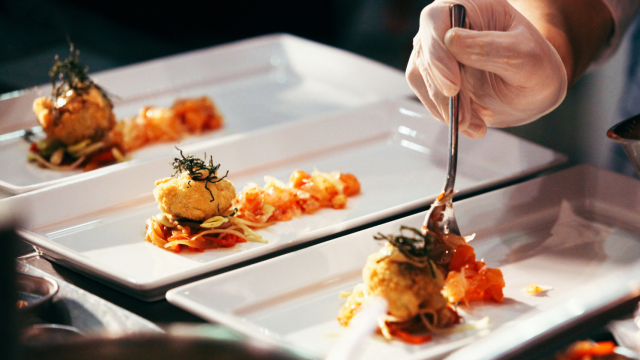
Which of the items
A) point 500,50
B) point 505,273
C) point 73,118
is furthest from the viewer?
point 73,118

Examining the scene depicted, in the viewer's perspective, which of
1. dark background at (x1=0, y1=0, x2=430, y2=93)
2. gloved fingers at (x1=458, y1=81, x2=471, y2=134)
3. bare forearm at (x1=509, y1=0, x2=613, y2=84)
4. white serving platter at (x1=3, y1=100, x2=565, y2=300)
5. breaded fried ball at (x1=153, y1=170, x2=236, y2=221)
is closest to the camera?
white serving platter at (x1=3, y1=100, x2=565, y2=300)

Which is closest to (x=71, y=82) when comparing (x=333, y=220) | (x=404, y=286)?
(x=333, y=220)

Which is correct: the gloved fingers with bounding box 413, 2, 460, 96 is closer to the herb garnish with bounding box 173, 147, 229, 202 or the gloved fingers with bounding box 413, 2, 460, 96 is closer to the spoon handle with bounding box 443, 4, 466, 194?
the spoon handle with bounding box 443, 4, 466, 194

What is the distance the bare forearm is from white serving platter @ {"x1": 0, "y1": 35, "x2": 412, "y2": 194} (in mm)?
1031

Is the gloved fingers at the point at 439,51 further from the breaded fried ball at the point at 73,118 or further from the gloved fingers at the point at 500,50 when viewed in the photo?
the breaded fried ball at the point at 73,118

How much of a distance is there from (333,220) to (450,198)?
487 millimetres

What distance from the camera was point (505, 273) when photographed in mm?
1915

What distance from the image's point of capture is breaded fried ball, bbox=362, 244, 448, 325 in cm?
155

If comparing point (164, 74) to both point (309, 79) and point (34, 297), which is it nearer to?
point (309, 79)

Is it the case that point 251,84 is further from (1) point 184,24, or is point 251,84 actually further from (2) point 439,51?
(1) point 184,24

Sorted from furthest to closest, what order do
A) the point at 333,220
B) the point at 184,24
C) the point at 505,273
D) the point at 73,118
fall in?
the point at 184,24
the point at 73,118
the point at 333,220
the point at 505,273

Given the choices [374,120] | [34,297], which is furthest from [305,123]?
[34,297]

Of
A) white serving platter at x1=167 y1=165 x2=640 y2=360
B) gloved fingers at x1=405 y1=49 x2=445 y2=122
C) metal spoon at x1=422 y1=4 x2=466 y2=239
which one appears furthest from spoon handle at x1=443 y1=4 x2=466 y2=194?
gloved fingers at x1=405 y1=49 x2=445 y2=122

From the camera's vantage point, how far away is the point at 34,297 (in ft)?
5.18
